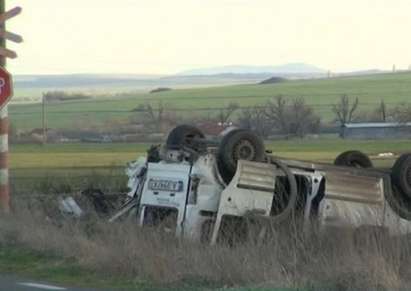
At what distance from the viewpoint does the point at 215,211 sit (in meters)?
12.4

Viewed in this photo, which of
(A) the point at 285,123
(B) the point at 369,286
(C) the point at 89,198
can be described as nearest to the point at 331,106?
(A) the point at 285,123

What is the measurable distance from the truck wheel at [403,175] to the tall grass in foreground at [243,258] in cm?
162

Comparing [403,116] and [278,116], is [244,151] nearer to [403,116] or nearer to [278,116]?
[403,116]

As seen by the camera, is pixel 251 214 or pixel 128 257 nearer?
pixel 128 257

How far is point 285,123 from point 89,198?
64686mm

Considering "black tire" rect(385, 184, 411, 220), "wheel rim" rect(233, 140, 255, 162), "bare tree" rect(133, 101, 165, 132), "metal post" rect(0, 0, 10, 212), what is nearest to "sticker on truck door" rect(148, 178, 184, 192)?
"wheel rim" rect(233, 140, 255, 162)

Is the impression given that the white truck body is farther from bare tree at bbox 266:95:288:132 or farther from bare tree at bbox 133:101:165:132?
bare tree at bbox 133:101:165:132

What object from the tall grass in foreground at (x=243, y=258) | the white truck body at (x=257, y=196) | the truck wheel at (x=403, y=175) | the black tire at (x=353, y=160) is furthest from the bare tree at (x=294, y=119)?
the tall grass in foreground at (x=243, y=258)

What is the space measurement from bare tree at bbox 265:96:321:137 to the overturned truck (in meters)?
64.6

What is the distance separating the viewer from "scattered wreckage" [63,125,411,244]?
1235 cm

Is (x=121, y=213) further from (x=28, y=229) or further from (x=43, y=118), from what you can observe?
(x=43, y=118)

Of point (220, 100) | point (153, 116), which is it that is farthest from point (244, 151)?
point (220, 100)

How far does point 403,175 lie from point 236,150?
2402 mm

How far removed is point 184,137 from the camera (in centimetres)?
1369
